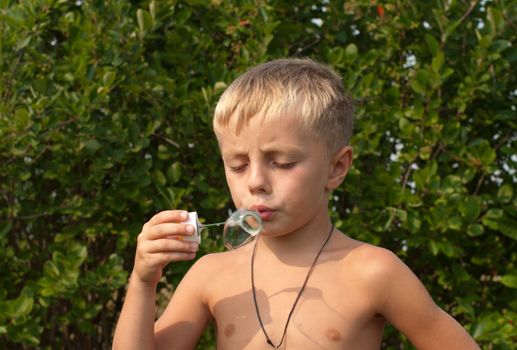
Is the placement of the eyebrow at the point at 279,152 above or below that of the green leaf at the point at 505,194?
above

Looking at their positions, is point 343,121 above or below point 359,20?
above

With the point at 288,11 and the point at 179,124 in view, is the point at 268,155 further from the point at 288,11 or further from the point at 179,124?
the point at 288,11

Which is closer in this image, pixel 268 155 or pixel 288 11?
pixel 268 155

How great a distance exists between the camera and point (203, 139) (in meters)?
4.18

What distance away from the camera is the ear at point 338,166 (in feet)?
8.58

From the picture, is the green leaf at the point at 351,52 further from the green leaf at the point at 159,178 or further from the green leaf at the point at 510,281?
the green leaf at the point at 510,281

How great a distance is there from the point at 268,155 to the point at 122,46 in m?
1.73

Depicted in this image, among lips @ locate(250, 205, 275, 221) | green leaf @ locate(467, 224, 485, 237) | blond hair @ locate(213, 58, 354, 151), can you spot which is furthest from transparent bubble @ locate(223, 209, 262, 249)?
green leaf @ locate(467, 224, 485, 237)

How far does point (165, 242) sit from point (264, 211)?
26 cm

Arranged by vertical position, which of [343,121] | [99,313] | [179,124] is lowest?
[99,313]

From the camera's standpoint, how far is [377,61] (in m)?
4.48

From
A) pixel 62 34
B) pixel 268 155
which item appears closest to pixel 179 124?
pixel 62 34

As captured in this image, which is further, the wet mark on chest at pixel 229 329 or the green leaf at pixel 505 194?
the green leaf at pixel 505 194

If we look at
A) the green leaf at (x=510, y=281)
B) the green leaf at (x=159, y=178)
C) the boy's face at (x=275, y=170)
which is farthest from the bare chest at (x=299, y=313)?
the green leaf at (x=510, y=281)
